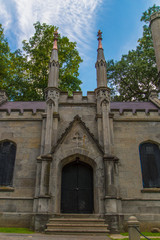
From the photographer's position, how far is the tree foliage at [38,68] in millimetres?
28688

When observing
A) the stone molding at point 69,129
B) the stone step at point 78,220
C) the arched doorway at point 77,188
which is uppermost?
the stone molding at point 69,129

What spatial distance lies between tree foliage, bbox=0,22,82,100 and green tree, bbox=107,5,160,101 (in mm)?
6863

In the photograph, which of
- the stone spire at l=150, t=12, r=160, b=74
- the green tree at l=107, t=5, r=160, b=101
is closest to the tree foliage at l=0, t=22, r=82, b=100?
the green tree at l=107, t=5, r=160, b=101

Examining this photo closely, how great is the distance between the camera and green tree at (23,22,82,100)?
28.9 meters

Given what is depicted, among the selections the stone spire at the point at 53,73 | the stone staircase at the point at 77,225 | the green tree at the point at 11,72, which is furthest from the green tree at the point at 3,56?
the stone staircase at the point at 77,225

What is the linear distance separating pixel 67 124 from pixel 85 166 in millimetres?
3113

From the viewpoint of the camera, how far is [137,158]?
1364 centimetres

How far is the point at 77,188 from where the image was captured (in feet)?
43.2

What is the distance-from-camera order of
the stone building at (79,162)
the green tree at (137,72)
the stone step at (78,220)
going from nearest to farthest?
the stone step at (78,220), the stone building at (79,162), the green tree at (137,72)

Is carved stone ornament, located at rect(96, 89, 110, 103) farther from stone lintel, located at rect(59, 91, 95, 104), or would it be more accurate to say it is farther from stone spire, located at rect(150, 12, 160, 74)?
stone spire, located at rect(150, 12, 160, 74)

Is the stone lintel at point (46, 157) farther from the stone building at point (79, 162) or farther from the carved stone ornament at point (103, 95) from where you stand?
the carved stone ornament at point (103, 95)

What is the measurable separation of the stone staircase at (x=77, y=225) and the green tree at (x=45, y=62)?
19.9 metres

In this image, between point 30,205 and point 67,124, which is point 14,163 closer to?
point 30,205

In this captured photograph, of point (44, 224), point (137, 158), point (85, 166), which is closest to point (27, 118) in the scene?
point (85, 166)
